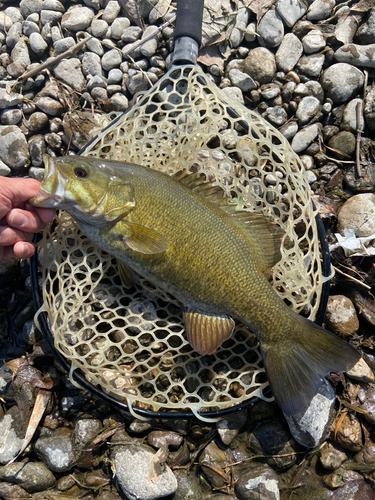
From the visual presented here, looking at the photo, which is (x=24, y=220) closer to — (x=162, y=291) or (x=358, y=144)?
(x=162, y=291)

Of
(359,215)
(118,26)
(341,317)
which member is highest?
(118,26)

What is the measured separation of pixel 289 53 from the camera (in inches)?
200

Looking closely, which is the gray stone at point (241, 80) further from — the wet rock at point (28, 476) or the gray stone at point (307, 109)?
the wet rock at point (28, 476)

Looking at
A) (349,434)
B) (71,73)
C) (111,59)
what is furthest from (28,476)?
(111,59)

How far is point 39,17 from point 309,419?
259 inches

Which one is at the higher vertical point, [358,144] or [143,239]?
[358,144]

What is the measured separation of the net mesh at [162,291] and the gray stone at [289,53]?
1.57 m

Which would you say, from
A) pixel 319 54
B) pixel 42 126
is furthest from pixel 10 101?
pixel 319 54

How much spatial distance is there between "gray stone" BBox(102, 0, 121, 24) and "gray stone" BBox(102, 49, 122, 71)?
0.58 m

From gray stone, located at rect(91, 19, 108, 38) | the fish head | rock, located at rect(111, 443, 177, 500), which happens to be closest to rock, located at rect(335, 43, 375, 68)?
gray stone, located at rect(91, 19, 108, 38)

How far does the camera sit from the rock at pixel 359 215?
433cm

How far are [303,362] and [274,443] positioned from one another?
122 centimetres

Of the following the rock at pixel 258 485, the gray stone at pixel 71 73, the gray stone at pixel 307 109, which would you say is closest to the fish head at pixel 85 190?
the gray stone at pixel 71 73

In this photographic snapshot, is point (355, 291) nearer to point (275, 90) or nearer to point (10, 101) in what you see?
point (275, 90)
